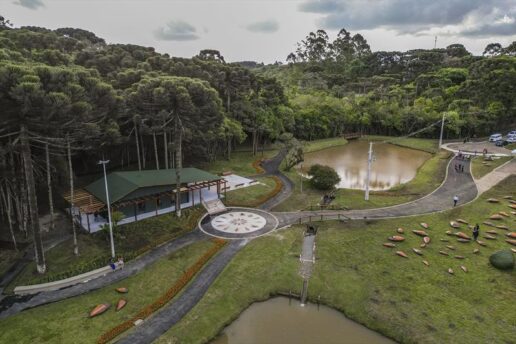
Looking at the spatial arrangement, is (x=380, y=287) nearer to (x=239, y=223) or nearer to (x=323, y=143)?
(x=239, y=223)

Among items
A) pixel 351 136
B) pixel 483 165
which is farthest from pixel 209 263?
pixel 351 136

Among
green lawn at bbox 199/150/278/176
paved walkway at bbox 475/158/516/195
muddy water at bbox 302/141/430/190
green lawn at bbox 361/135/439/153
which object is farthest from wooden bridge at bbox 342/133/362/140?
paved walkway at bbox 475/158/516/195

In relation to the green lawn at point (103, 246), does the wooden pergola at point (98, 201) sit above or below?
above

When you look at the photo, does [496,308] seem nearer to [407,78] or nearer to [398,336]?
[398,336]

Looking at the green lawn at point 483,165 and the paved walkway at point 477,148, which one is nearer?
the green lawn at point 483,165

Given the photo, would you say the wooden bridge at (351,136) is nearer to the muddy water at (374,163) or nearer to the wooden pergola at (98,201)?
the muddy water at (374,163)

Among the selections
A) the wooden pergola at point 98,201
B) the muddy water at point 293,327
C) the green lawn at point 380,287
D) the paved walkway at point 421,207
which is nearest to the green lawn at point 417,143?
the paved walkway at point 421,207

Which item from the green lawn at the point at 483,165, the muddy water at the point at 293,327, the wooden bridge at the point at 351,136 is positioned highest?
the wooden bridge at the point at 351,136

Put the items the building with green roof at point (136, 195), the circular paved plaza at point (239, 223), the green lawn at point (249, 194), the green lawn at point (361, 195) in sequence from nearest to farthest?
the building with green roof at point (136, 195) < the circular paved plaza at point (239, 223) < the green lawn at point (361, 195) < the green lawn at point (249, 194)
